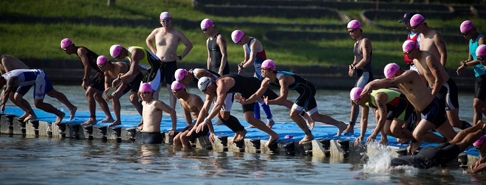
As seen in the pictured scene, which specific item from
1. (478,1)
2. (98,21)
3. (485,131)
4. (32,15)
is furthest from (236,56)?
(485,131)

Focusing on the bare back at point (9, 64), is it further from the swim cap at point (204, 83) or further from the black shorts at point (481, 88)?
the black shorts at point (481, 88)

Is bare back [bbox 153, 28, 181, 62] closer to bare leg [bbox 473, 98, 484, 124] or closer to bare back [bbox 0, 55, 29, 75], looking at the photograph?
bare back [bbox 0, 55, 29, 75]

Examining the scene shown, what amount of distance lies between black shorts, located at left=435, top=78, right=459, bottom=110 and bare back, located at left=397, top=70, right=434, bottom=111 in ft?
3.02

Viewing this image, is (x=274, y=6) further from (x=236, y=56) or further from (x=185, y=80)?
(x=185, y=80)

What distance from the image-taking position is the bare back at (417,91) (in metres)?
13.4

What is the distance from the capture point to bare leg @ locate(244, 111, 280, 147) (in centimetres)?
1552

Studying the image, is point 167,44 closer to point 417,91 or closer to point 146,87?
point 146,87

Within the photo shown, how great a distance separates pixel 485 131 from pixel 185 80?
4882 mm

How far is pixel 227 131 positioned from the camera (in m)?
17.2

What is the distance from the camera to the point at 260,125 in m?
15.6

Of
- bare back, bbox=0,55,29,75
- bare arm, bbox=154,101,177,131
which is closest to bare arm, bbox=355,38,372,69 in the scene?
bare arm, bbox=154,101,177,131

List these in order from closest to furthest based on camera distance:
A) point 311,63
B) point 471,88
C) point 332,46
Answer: point 471,88 < point 311,63 < point 332,46

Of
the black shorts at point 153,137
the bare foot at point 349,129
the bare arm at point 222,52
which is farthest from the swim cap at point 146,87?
the bare foot at point 349,129

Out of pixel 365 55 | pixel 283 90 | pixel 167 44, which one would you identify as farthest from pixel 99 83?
pixel 365 55
